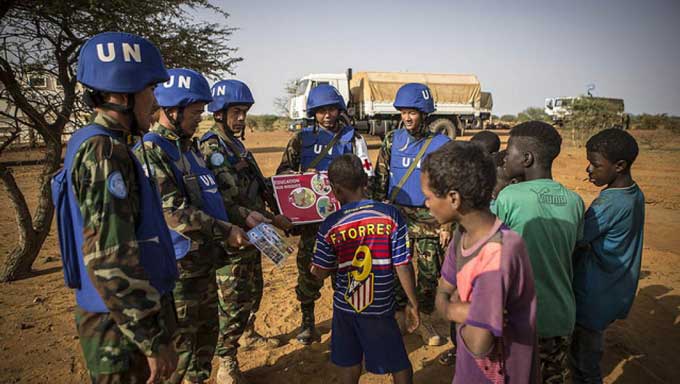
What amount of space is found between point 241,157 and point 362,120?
1821 cm

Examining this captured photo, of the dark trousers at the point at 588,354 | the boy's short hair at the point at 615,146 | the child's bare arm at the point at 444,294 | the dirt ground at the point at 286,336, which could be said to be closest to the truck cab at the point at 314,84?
the dirt ground at the point at 286,336

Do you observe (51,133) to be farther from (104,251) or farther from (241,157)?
(104,251)

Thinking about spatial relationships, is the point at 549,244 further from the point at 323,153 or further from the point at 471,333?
the point at 323,153

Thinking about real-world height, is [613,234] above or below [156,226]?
below

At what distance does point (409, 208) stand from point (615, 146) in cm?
187

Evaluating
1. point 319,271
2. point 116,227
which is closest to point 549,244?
point 319,271

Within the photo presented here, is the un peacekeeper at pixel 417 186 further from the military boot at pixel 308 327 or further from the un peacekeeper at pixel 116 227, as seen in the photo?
the un peacekeeper at pixel 116 227

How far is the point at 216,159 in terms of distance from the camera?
3270 mm

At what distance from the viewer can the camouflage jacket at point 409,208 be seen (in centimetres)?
388

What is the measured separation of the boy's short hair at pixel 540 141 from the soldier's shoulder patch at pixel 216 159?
2263 millimetres

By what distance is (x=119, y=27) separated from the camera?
6160mm

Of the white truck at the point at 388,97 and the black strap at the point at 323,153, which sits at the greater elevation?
the white truck at the point at 388,97

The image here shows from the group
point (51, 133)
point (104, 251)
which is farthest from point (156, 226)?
point (51, 133)

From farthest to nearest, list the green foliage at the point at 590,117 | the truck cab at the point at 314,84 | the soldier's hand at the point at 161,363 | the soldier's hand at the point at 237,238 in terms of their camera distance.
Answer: the green foliage at the point at 590,117 → the truck cab at the point at 314,84 → the soldier's hand at the point at 237,238 → the soldier's hand at the point at 161,363
